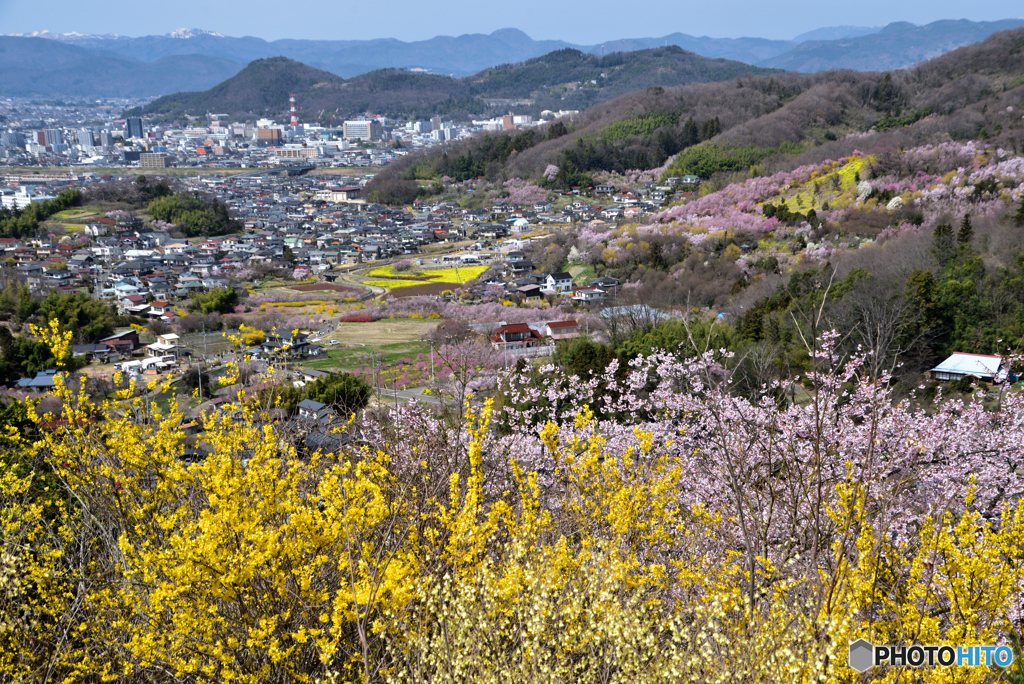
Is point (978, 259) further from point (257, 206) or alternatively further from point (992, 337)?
point (257, 206)

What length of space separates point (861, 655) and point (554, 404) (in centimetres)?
682

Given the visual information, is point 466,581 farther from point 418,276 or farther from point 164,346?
point 418,276

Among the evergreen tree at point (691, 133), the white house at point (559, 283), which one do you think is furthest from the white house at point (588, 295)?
the evergreen tree at point (691, 133)

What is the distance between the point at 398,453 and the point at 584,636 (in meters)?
2.65

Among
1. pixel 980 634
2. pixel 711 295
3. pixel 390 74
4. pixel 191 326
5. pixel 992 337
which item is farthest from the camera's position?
pixel 390 74

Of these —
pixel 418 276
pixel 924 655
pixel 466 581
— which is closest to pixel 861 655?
pixel 924 655

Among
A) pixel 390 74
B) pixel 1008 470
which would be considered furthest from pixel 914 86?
pixel 390 74

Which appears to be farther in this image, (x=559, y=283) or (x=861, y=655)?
(x=559, y=283)

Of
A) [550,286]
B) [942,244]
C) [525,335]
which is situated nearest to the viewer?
[942,244]

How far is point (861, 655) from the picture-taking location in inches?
112

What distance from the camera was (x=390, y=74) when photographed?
137 m

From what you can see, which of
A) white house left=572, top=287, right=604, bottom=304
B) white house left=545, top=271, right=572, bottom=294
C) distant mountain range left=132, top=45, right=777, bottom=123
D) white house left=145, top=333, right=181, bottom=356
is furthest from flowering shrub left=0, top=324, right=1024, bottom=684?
distant mountain range left=132, top=45, right=777, bottom=123

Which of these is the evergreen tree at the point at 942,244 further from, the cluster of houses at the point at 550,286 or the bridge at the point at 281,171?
the bridge at the point at 281,171

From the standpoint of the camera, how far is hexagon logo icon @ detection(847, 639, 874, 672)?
2.82m
